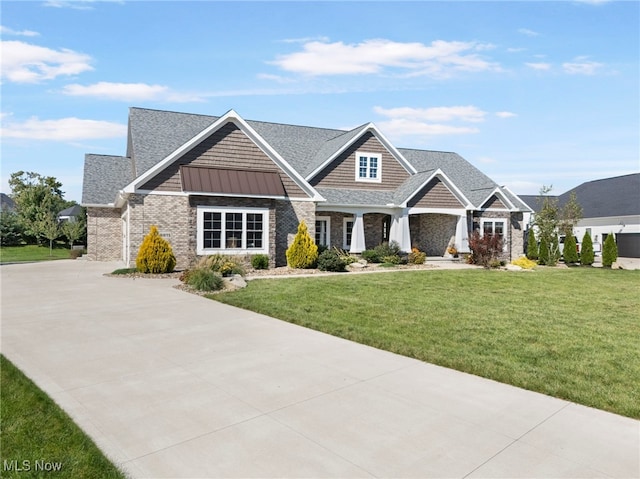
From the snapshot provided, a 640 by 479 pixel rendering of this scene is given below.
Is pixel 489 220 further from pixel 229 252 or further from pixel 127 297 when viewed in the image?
pixel 127 297

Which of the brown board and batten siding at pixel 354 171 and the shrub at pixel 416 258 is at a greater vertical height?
the brown board and batten siding at pixel 354 171

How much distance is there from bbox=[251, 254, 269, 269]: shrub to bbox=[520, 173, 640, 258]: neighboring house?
75.6 feet

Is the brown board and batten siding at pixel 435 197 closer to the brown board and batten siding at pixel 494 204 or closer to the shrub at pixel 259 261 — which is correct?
the brown board and batten siding at pixel 494 204

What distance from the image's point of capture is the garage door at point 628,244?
113 ft

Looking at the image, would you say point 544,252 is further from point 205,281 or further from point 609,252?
point 205,281

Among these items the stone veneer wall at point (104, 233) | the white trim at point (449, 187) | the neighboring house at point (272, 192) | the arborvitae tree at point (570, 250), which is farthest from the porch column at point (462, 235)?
Answer: the stone veneer wall at point (104, 233)

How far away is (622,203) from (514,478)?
42619 mm

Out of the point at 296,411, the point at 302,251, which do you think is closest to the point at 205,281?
the point at 302,251

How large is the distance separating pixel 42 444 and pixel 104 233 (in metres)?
23.4

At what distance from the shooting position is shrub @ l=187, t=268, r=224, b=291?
13.5 meters

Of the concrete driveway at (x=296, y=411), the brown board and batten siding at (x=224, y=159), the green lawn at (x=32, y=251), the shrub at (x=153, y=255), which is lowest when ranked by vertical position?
the green lawn at (x=32, y=251)

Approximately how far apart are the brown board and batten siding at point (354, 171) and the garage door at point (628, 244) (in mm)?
20604

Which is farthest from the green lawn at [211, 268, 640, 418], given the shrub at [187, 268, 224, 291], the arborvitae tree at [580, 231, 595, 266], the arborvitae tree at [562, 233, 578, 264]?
the arborvitae tree at [562, 233, 578, 264]

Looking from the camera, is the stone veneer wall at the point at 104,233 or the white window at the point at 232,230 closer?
the white window at the point at 232,230
